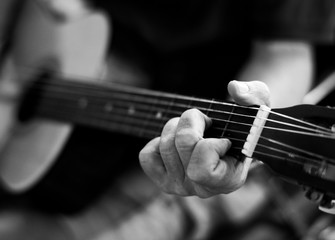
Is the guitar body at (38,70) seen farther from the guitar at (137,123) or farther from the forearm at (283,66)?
the forearm at (283,66)

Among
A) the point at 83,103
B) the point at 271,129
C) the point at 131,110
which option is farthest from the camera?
the point at 83,103

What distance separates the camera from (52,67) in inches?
45.6

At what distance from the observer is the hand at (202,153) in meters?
0.61

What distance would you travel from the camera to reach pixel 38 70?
117 cm

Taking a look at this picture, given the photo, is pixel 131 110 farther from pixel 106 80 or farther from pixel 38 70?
pixel 38 70

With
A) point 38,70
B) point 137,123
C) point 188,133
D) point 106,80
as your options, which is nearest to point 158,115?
point 137,123

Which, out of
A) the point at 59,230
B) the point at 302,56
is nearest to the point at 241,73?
the point at 302,56

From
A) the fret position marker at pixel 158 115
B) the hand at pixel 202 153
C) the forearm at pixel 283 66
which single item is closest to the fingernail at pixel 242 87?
the hand at pixel 202 153

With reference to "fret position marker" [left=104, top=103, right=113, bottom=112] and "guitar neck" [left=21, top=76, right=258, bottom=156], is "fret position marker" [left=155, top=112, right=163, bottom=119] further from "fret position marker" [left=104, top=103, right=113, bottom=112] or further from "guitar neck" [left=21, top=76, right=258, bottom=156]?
"fret position marker" [left=104, top=103, right=113, bottom=112]

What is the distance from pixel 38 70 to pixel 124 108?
32 centimetres

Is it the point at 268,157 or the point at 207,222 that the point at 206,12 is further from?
the point at 268,157

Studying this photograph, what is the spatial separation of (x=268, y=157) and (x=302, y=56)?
520 mm

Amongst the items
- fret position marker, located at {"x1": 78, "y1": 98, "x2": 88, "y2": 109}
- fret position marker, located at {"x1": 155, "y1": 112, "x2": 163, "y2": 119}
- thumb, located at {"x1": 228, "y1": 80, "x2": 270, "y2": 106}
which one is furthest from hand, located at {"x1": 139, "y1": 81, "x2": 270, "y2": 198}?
fret position marker, located at {"x1": 78, "y1": 98, "x2": 88, "y2": 109}

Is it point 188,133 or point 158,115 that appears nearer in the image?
point 188,133
